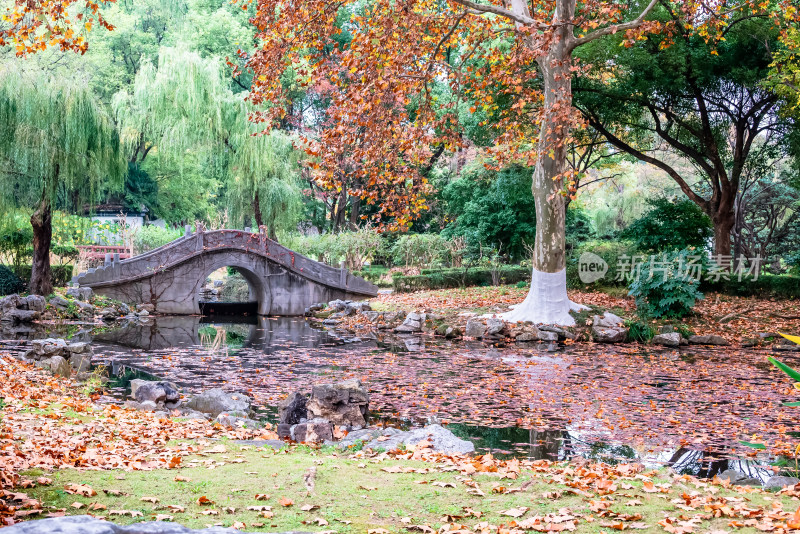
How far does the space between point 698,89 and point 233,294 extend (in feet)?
68.9

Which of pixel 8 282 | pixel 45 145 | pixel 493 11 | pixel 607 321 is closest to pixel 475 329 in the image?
pixel 607 321

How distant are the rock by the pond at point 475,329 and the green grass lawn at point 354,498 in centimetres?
1130

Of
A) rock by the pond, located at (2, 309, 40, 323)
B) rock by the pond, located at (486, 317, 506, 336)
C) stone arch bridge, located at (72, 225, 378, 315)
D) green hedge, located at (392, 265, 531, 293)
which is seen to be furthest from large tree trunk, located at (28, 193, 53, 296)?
rock by the pond, located at (486, 317, 506, 336)

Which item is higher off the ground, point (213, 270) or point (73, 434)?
point (213, 270)

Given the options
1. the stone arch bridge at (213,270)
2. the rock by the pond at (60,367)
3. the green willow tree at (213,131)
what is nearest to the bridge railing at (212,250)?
the stone arch bridge at (213,270)

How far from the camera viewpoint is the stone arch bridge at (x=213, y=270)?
73.5 feet

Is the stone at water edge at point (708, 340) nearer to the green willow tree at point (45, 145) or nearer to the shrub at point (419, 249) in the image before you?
the shrub at point (419, 249)

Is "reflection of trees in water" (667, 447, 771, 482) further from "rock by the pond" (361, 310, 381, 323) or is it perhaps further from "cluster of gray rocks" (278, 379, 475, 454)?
"rock by the pond" (361, 310, 381, 323)

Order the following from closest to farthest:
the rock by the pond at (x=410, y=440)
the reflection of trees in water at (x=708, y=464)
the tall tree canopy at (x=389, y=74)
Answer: the reflection of trees in water at (x=708, y=464) < the rock by the pond at (x=410, y=440) < the tall tree canopy at (x=389, y=74)

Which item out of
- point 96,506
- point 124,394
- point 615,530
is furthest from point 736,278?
point 96,506

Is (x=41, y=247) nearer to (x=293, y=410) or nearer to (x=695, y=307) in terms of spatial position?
(x=293, y=410)

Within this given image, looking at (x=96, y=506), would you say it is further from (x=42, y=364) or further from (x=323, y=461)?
(x=42, y=364)

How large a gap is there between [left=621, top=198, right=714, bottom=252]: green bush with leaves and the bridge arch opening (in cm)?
1316

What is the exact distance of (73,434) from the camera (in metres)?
5.80
